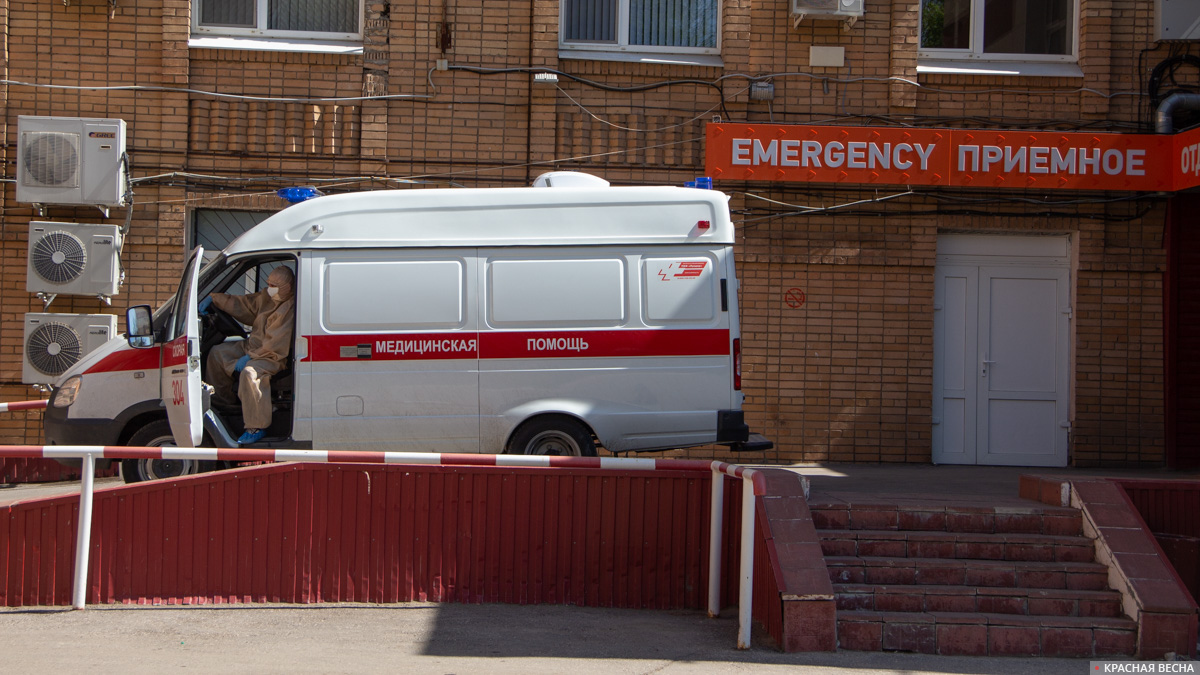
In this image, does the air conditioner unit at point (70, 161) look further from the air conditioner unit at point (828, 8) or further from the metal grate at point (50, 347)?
the air conditioner unit at point (828, 8)

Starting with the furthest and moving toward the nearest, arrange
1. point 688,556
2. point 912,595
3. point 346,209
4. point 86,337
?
point 86,337 < point 346,209 < point 688,556 < point 912,595

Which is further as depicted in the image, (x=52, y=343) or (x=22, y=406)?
(x=52, y=343)

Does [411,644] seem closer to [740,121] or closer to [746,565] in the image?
[746,565]

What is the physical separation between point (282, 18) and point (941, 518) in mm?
8129

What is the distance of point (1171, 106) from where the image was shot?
10516 mm

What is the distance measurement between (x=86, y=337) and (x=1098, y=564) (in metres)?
8.84

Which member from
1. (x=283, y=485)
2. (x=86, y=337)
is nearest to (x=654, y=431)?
(x=283, y=485)

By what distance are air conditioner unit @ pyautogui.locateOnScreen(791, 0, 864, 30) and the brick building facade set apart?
1.16 ft

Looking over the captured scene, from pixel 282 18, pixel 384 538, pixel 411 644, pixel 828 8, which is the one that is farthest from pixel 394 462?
pixel 828 8

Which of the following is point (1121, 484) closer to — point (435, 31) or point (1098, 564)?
point (1098, 564)

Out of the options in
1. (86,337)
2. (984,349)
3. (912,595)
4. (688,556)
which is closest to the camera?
(912,595)

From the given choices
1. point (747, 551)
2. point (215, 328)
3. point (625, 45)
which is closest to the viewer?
point (747, 551)

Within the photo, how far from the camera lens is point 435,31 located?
34.4 ft

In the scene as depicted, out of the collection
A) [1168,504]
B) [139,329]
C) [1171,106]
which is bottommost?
[1168,504]
